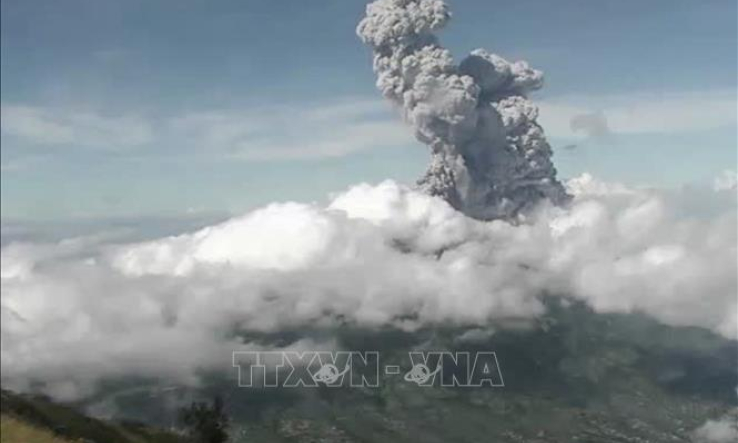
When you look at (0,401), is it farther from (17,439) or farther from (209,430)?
(209,430)

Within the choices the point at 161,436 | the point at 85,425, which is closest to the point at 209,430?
the point at 85,425

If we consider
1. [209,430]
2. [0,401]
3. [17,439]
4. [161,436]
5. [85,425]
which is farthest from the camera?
[161,436]

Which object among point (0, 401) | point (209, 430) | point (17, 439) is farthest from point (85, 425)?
point (17, 439)

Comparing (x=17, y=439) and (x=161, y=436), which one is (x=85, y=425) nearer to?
(x=161, y=436)

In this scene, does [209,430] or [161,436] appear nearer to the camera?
[209,430]

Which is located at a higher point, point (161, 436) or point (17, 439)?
point (17, 439)

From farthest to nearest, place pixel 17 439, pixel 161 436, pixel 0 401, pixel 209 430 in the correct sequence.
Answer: pixel 161 436 < pixel 209 430 < pixel 0 401 < pixel 17 439
